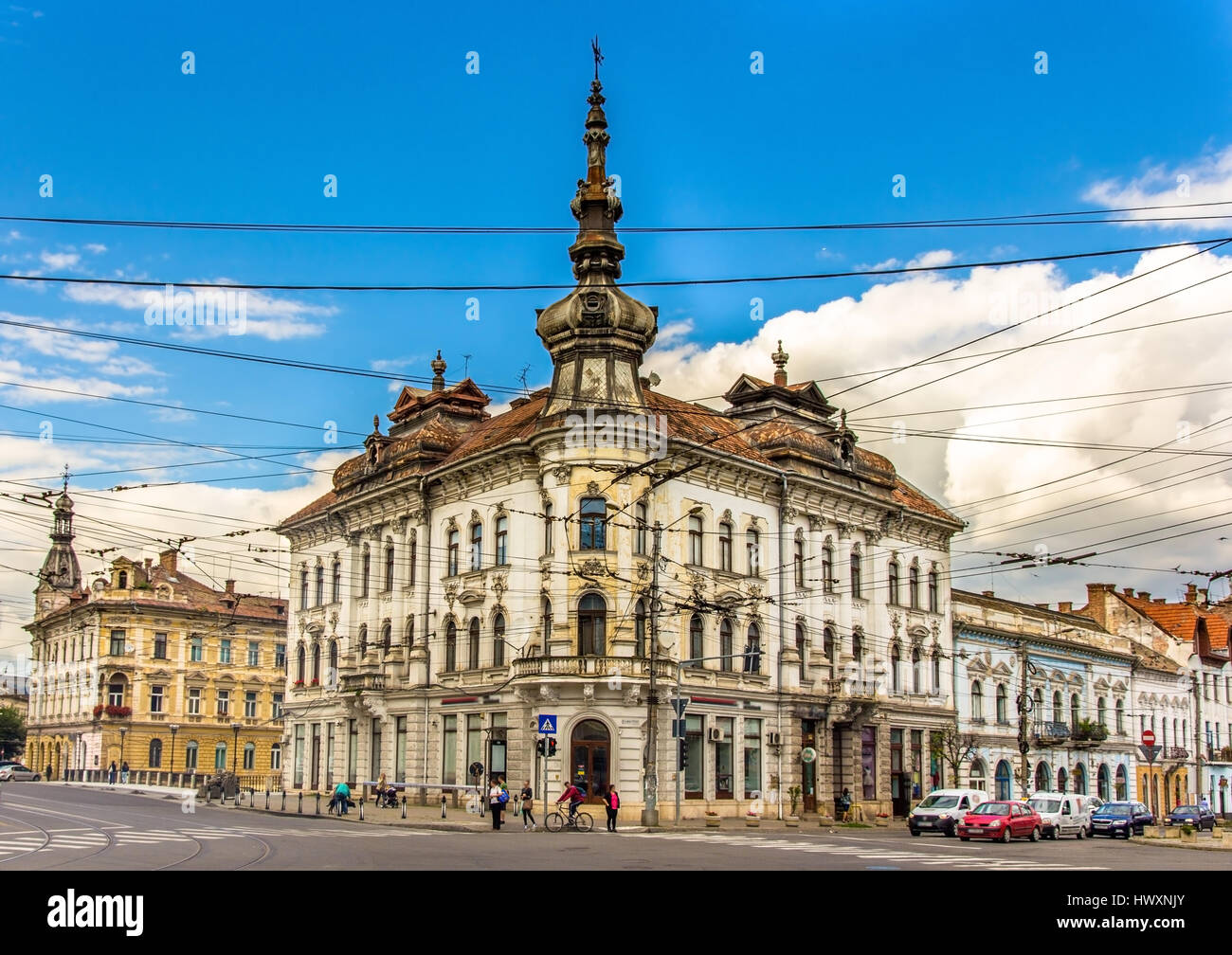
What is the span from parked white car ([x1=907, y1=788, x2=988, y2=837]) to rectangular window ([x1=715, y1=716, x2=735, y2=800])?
8194 mm

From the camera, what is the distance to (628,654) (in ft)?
140

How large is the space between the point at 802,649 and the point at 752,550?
4.67 meters

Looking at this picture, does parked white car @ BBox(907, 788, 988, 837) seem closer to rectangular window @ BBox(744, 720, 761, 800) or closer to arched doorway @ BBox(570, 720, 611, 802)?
rectangular window @ BBox(744, 720, 761, 800)

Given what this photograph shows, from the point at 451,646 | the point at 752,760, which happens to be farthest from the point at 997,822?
the point at 451,646

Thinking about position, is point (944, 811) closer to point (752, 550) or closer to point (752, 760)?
point (752, 760)

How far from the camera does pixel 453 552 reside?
4919 cm

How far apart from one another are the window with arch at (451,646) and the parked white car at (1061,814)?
20.7 m

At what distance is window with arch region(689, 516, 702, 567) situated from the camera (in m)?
46.4

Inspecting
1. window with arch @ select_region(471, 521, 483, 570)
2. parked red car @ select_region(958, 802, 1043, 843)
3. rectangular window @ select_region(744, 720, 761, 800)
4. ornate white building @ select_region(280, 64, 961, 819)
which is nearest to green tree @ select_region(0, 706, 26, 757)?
ornate white building @ select_region(280, 64, 961, 819)

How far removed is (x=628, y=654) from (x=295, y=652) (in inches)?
913

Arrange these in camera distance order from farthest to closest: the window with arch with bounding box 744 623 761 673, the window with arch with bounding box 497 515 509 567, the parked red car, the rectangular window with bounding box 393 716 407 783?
the rectangular window with bounding box 393 716 407 783
the window with arch with bounding box 744 623 761 673
the window with arch with bounding box 497 515 509 567
the parked red car

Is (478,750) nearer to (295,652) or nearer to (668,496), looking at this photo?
(668,496)

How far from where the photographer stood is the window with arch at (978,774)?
59469 millimetres
